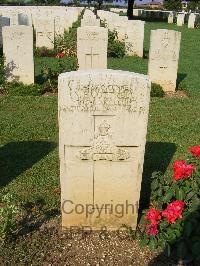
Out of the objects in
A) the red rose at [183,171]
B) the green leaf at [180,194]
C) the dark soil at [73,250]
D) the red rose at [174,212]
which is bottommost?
the dark soil at [73,250]

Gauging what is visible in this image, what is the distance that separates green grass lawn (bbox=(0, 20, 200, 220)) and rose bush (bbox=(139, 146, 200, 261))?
926mm

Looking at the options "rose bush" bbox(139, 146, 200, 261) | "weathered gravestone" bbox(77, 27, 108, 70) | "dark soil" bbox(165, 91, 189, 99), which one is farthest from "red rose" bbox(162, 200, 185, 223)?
"weathered gravestone" bbox(77, 27, 108, 70)

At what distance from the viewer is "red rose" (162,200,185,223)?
3693 millimetres

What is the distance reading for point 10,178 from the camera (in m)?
5.51

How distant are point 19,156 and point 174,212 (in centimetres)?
331

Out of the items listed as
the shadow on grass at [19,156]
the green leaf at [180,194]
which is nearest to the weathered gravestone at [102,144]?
the green leaf at [180,194]

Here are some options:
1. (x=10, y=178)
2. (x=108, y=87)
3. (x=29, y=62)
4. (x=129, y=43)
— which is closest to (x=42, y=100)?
(x=29, y=62)

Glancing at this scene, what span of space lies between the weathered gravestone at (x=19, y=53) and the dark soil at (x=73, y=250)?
22.4 ft

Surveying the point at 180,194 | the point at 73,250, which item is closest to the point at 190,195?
the point at 180,194

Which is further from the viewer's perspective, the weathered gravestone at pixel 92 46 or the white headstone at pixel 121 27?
the white headstone at pixel 121 27

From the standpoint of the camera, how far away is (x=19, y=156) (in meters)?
6.27

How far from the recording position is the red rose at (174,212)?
3.69 metres

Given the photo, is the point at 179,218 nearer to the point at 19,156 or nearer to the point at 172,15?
the point at 19,156

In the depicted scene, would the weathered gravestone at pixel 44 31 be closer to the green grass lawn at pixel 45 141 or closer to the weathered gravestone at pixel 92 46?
the weathered gravestone at pixel 92 46
